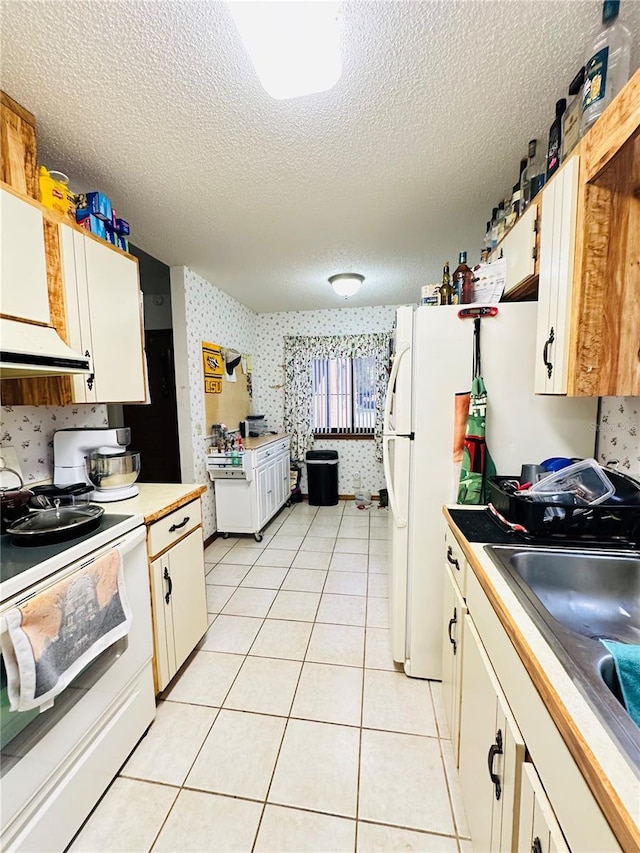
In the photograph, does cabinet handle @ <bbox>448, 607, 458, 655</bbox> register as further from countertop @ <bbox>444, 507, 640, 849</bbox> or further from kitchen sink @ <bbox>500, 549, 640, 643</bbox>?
countertop @ <bbox>444, 507, 640, 849</bbox>

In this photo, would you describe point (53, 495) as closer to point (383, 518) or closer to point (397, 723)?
point (397, 723)

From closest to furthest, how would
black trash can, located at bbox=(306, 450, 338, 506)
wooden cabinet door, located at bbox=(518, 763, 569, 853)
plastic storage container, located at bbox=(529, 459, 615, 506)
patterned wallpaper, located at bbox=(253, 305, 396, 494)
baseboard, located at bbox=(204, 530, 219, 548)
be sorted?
wooden cabinet door, located at bbox=(518, 763, 569, 853) → plastic storage container, located at bbox=(529, 459, 615, 506) → baseboard, located at bbox=(204, 530, 219, 548) → black trash can, located at bbox=(306, 450, 338, 506) → patterned wallpaper, located at bbox=(253, 305, 396, 494)

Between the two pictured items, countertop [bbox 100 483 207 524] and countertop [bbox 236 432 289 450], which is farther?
countertop [bbox 236 432 289 450]

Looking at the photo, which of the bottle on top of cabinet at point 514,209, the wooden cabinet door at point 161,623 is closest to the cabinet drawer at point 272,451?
the wooden cabinet door at point 161,623

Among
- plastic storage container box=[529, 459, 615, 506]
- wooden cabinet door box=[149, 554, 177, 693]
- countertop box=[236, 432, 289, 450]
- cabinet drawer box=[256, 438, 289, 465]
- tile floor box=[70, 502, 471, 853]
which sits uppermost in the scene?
plastic storage container box=[529, 459, 615, 506]

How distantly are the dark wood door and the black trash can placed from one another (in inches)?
60.7

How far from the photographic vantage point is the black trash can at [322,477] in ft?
14.1

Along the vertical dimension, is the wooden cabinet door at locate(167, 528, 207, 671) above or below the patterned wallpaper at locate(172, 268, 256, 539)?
below

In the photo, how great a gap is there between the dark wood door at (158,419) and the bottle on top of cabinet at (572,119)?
3504 mm

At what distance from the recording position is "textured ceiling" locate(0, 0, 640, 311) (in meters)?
1.02

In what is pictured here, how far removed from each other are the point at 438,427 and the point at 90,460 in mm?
A: 1619

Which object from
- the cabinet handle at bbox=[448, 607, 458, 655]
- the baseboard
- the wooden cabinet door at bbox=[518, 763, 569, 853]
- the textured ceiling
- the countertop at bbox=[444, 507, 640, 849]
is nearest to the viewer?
the countertop at bbox=[444, 507, 640, 849]

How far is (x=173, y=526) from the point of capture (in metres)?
1.63

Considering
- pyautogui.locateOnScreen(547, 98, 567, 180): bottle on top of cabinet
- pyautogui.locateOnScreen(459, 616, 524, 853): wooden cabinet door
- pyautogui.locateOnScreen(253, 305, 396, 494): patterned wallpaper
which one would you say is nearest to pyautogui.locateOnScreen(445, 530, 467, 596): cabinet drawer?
pyautogui.locateOnScreen(459, 616, 524, 853): wooden cabinet door
